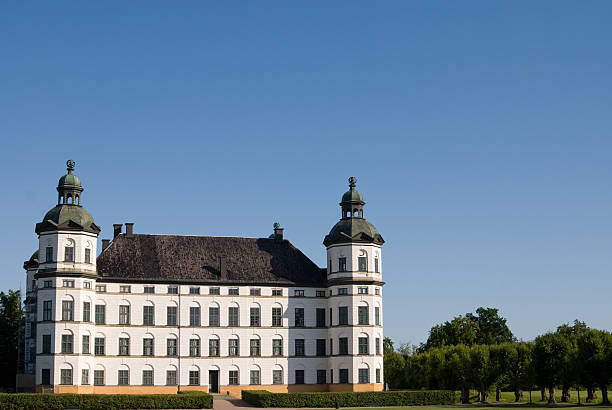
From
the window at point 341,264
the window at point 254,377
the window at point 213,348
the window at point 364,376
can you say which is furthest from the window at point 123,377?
the window at point 341,264

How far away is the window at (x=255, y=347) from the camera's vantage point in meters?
77.1

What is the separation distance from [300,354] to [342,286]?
7.80 meters

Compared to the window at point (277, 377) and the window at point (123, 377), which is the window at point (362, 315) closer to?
the window at point (277, 377)

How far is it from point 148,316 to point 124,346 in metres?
3.39

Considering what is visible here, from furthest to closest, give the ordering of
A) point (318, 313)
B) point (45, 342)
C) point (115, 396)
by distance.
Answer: point (318, 313), point (45, 342), point (115, 396)

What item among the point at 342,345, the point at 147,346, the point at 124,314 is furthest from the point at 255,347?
the point at 124,314

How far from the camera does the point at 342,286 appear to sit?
252 feet

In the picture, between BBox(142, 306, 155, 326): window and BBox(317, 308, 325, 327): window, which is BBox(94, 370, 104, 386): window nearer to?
BBox(142, 306, 155, 326): window

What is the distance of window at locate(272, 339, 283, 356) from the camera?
77.6 m

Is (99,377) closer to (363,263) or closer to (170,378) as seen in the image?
(170,378)

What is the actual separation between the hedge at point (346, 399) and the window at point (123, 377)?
1105 centimetres

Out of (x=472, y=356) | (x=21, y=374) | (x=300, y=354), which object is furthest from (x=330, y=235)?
(x=21, y=374)

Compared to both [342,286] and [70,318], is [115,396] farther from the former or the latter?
[342,286]

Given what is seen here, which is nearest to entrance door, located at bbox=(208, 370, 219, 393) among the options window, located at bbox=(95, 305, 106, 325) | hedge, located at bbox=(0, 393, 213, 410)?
window, located at bbox=(95, 305, 106, 325)
